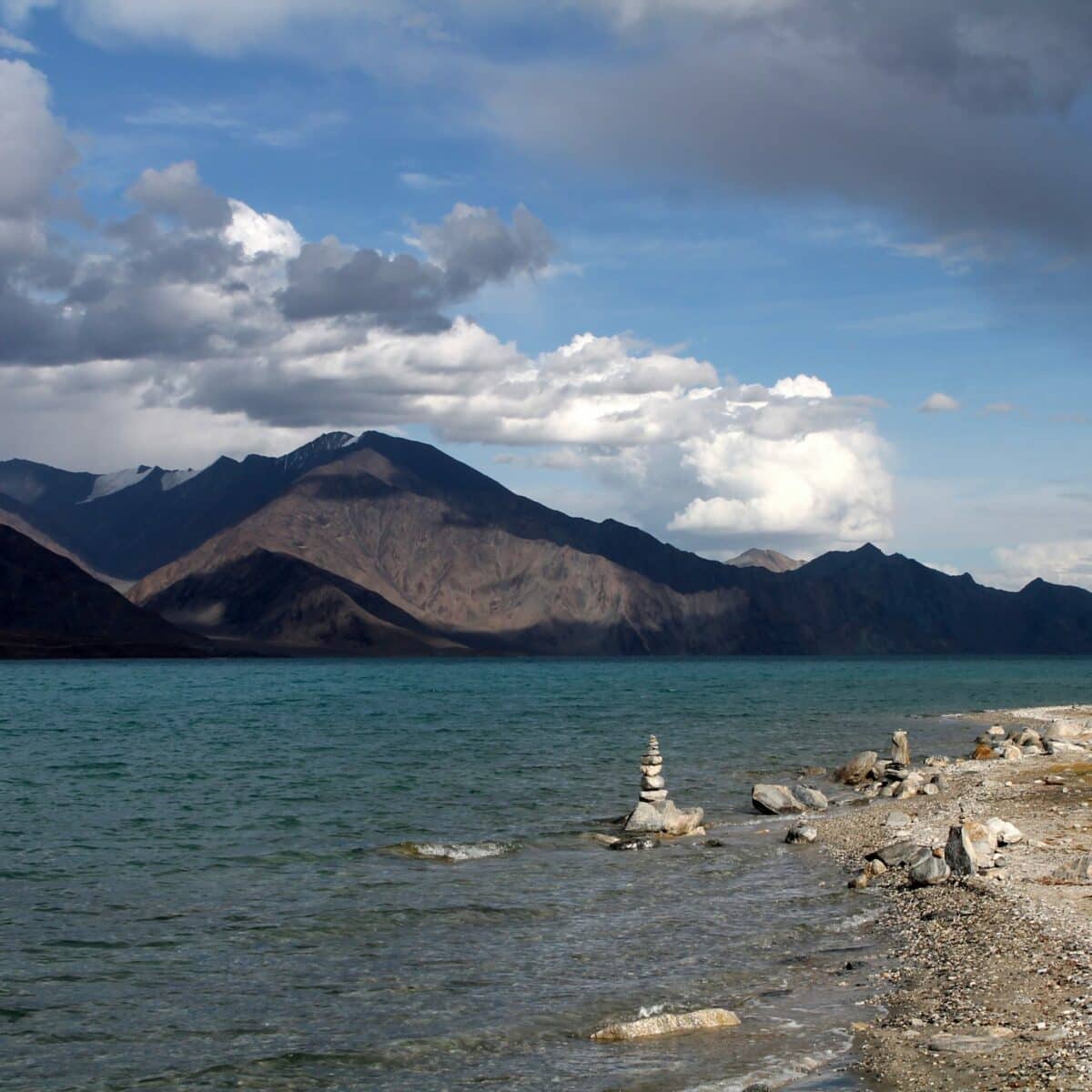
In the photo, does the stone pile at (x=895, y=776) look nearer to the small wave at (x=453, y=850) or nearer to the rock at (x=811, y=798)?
the rock at (x=811, y=798)

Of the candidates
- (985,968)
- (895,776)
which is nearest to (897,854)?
(985,968)

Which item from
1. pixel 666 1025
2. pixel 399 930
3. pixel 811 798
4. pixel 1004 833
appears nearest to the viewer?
pixel 666 1025

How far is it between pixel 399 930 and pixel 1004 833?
13.5 m

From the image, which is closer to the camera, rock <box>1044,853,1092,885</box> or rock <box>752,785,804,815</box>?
rock <box>1044,853,1092,885</box>

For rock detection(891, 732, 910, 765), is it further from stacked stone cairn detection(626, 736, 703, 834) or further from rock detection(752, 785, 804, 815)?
stacked stone cairn detection(626, 736, 703, 834)

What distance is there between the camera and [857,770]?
4512 cm

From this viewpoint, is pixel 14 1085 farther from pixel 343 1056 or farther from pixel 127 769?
pixel 127 769

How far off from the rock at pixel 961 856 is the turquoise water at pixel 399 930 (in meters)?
1.74

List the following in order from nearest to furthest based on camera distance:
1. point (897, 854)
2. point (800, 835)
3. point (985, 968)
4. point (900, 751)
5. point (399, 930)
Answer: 1. point (985, 968)
2. point (399, 930)
3. point (897, 854)
4. point (800, 835)
5. point (900, 751)

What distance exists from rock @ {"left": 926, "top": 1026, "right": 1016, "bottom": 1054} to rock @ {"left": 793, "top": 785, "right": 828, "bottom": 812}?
23299 mm

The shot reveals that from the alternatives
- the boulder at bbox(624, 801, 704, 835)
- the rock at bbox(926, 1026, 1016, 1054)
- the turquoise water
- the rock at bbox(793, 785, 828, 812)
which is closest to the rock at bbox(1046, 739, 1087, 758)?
the turquoise water

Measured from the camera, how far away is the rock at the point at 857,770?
147 ft

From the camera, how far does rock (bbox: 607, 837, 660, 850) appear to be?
30141mm

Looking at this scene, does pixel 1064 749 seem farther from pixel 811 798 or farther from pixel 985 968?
pixel 985 968
